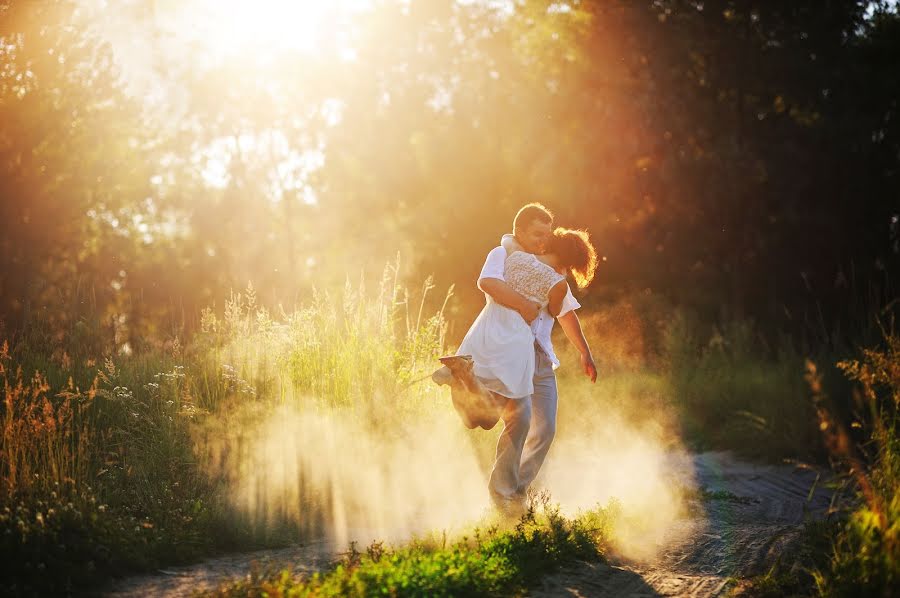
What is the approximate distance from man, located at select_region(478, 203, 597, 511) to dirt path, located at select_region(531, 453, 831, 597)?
90 cm

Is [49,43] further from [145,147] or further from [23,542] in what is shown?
[23,542]

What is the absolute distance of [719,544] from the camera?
6.19 m

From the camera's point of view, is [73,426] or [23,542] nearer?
[23,542]

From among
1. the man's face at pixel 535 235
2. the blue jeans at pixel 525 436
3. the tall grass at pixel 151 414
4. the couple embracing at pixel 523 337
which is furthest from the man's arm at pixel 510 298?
the tall grass at pixel 151 414

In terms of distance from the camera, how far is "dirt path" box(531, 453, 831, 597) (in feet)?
17.1

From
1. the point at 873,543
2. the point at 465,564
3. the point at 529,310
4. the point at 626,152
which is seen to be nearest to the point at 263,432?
the point at 529,310

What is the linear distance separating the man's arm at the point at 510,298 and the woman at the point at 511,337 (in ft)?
0.23

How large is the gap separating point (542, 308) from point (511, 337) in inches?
13.4

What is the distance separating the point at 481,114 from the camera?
21.8m

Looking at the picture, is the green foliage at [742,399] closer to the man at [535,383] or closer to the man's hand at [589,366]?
the man's hand at [589,366]

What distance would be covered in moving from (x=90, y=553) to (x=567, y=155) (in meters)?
14.8

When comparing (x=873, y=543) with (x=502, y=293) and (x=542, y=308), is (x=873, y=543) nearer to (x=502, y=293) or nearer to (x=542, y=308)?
(x=542, y=308)

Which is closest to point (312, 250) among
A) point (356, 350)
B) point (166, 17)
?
point (166, 17)

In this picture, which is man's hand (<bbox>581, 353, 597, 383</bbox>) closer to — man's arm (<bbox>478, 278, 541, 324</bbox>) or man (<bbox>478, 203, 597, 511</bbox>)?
man (<bbox>478, 203, 597, 511</bbox>)
